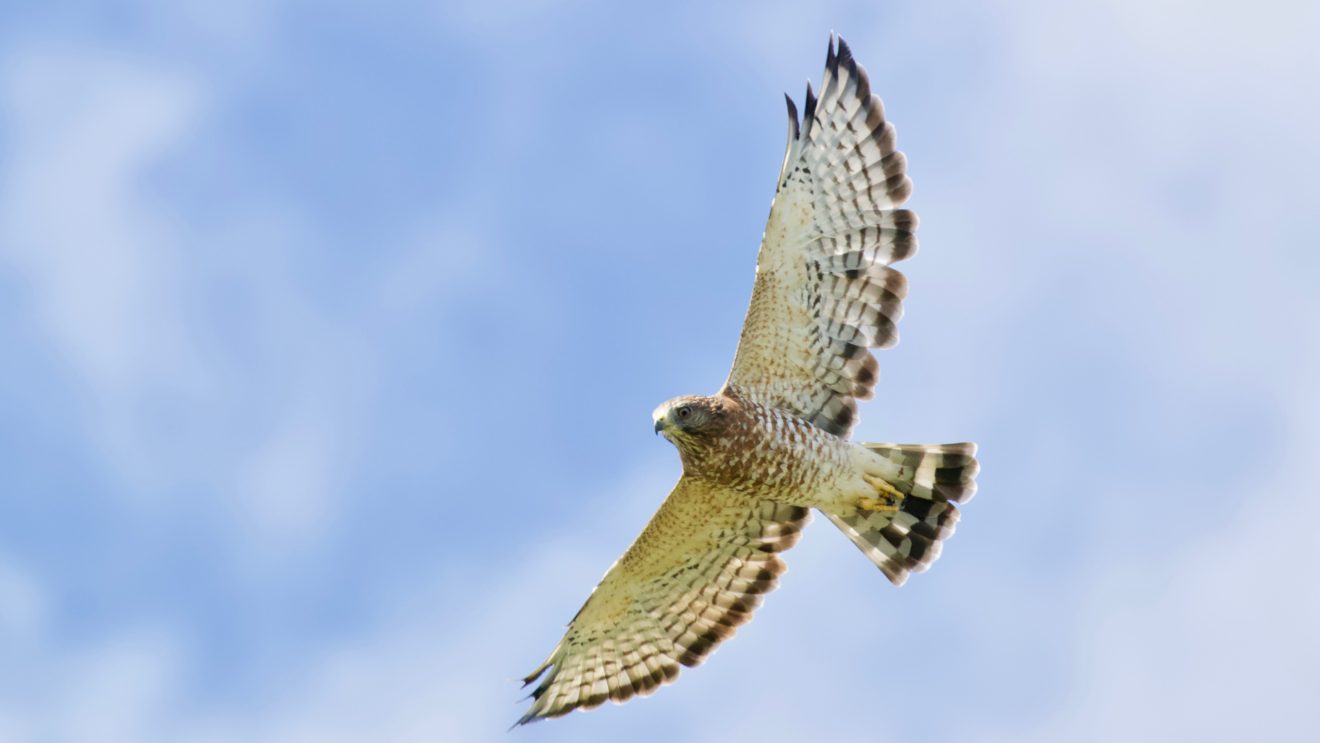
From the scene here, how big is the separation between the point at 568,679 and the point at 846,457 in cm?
284

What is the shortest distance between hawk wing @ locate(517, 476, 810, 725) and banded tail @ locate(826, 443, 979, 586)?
547 mm

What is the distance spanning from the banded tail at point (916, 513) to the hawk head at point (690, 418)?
1.30 m

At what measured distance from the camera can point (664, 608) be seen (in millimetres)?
15508

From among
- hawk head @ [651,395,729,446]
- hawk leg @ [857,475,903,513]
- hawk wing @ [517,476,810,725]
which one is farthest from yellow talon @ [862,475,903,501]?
hawk head @ [651,395,729,446]

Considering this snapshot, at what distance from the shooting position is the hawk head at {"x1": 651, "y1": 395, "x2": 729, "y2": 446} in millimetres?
13953

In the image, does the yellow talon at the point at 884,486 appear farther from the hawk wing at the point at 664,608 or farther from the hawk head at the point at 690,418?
the hawk head at the point at 690,418

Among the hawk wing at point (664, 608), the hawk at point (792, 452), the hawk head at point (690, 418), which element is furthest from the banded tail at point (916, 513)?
the hawk head at point (690, 418)

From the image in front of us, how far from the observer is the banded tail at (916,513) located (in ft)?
48.6

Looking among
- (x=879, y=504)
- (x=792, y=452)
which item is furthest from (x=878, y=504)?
(x=792, y=452)

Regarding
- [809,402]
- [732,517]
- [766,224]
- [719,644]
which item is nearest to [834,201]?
[766,224]

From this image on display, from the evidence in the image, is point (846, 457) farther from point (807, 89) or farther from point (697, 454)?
point (807, 89)

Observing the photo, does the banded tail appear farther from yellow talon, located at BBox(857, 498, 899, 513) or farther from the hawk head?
the hawk head

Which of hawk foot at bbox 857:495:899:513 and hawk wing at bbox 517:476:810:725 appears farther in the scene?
hawk wing at bbox 517:476:810:725

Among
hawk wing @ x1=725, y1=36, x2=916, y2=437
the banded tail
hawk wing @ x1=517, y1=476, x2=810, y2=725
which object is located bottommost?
the banded tail
